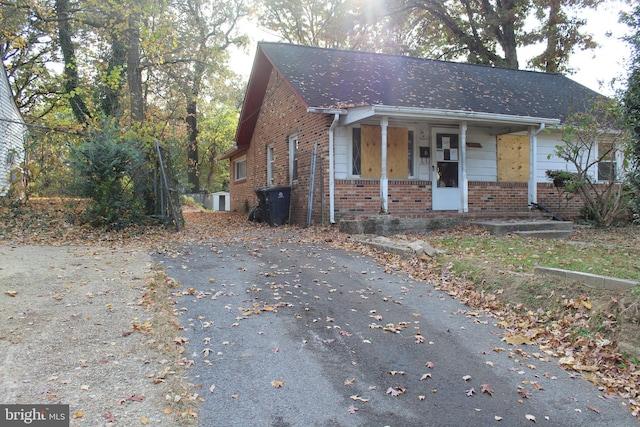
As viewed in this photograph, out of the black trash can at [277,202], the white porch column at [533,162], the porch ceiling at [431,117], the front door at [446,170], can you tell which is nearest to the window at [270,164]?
the black trash can at [277,202]

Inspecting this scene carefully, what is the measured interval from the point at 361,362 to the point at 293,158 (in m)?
10.4

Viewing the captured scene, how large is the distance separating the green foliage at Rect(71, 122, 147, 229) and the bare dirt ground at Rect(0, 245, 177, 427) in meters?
3.62

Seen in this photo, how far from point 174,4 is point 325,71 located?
31.0ft

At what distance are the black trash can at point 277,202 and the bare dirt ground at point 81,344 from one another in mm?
6251

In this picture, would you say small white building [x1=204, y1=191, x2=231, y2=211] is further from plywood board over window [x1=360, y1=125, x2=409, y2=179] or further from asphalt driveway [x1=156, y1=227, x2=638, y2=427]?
asphalt driveway [x1=156, y1=227, x2=638, y2=427]

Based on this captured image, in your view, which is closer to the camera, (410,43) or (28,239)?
(28,239)

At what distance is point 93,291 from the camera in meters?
5.55

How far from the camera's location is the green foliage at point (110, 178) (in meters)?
10.1

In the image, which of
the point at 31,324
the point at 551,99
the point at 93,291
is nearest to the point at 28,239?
the point at 93,291

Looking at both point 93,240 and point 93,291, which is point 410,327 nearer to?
point 93,291

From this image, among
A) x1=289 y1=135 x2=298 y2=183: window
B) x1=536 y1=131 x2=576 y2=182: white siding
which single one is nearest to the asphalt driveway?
x1=289 y1=135 x2=298 y2=183: window

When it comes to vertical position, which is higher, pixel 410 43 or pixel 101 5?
pixel 410 43

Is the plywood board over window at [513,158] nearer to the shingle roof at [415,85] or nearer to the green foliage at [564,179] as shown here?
the green foliage at [564,179]

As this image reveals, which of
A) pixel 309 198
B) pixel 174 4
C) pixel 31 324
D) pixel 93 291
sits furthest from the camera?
pixel 174 4
